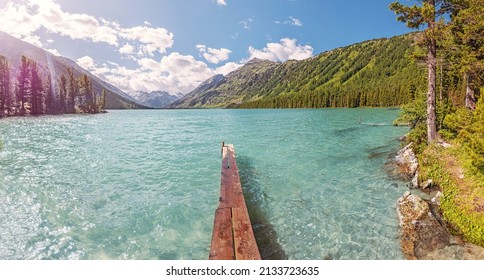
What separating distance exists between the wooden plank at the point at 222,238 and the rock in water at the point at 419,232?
6.26 meters

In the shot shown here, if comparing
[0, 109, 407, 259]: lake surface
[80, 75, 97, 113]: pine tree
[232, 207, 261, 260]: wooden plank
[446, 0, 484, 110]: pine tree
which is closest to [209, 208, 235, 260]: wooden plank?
[232, 207, 261, 260]: wooden plank

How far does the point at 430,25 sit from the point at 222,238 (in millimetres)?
19936

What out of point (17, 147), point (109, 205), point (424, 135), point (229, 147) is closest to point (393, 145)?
point (424, 135)

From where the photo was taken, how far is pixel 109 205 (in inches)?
509

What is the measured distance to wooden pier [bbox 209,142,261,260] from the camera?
779cm

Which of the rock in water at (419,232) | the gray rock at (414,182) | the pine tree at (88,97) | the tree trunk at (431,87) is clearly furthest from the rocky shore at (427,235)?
the pine tree at (88,97)

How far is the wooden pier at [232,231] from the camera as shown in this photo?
25.6ft

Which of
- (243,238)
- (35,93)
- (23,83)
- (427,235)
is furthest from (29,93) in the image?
(427,235)

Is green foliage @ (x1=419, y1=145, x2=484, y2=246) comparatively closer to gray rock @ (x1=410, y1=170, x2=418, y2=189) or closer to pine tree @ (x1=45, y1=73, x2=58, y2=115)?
gray rock @ (x1=410, y1=170, x2=418, y2=189)

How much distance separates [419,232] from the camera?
9.73 m

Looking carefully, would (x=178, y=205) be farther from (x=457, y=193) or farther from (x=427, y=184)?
(x=427, y=184)

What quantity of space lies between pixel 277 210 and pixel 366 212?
13.7 feet

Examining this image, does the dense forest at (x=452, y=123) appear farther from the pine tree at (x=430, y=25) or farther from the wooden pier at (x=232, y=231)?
the wooden pier at (x=232, y=231)
